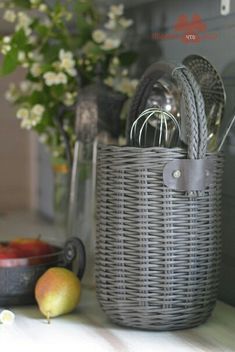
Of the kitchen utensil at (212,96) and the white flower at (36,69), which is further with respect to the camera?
the white flower at (36,69)

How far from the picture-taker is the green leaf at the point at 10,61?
1.21m

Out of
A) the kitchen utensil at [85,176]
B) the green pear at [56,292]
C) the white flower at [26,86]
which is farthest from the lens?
the white flower at [26,86]

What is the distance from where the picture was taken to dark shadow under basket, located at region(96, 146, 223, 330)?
2.87 ft

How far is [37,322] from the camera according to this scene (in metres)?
0.97

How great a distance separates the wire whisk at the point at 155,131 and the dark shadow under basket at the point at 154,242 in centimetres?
7

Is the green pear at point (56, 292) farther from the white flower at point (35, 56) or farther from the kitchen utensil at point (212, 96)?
the white flower at point (35, 56)

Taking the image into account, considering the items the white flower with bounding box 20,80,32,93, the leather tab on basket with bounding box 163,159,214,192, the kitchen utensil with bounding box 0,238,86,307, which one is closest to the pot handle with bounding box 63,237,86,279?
the kitchen utensil with bounding box 0,238,86,307

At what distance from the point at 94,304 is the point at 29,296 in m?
0.11

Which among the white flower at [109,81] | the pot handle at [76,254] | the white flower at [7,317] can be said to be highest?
the white flower at [109,81]

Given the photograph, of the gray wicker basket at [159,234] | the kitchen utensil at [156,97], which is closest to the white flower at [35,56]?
the kitchen utensil at [156,97]

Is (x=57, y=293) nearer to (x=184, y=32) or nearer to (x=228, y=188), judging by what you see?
(x=228, y=188)

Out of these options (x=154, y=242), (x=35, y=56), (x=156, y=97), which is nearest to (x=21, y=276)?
(x=154, y=242)

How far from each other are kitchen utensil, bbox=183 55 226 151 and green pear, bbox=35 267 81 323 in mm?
288

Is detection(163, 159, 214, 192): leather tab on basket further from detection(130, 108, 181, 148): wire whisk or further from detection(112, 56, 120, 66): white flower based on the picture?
detection(112, 56, 120, 66): white flower
